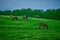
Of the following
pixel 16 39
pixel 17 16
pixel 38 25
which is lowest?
pixel 16 39

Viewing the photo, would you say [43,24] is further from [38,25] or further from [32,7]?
[32,7]

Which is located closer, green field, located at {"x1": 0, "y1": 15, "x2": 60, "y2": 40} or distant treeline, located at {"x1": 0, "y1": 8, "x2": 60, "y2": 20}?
green field, located at {"x1": 0, "y1": 15, "x2": 60, "y2": 40}

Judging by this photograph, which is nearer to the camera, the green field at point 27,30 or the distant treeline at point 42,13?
the green field at point 27,30

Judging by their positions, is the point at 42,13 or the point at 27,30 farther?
the point at 42,13

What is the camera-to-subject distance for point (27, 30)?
3750mm

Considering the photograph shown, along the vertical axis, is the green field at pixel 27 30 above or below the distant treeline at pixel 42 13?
below

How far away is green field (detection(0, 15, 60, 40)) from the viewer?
3582 millimetres

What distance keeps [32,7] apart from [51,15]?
58 cm

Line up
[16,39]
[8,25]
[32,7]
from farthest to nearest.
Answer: [32,7] < [8,25] < [16,39]

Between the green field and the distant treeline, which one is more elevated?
the distant treeline

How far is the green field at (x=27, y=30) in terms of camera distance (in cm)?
358

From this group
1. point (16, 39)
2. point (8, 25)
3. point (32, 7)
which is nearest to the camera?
point (16, 39)

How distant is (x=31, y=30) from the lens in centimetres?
378

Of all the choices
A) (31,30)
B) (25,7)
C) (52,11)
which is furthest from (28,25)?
(52,11)
